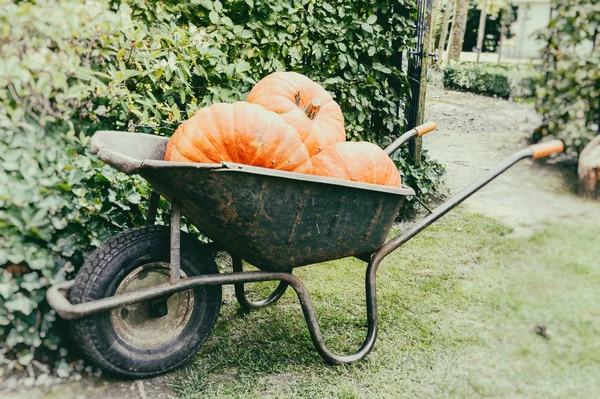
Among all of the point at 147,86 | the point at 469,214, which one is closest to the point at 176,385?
the point at 147,86

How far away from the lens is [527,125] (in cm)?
479

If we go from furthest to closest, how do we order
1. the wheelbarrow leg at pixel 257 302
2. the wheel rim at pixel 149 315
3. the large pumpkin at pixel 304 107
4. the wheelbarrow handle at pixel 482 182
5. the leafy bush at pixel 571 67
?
the leafy bush at pixel 571 67 < the wheelbarrow leg at pixel 257 302 < the large pumpkin at pixel 304 107 < the wheelbarrow handle at pixel 482 182 < the wheel rim at pixel 149 315

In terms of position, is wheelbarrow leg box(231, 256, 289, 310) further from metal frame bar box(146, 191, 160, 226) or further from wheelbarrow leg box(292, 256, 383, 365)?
metal frame bar box(146, 191, 160, 226)

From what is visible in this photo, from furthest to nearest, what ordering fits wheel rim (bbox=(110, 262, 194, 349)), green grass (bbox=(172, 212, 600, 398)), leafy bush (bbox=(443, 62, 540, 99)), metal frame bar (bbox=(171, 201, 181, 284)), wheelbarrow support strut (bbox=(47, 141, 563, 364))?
1. leafy bush (bbox=(443, 62, 540, 99))
2. green grass (bbox=(172, 212, 600, 398))
3. wheel rim (bbox=(110, 262, 194, 349))
4. metal frame bar (bbox=(171, 201, 181, 284))
5. wheelbarrow support strut (bbox=(47, 141, 563, 364))

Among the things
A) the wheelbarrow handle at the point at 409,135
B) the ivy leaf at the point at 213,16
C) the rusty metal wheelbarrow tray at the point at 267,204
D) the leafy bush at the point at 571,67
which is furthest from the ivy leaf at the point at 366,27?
the rusty metal wheelbarrow tray at the point at 267,204

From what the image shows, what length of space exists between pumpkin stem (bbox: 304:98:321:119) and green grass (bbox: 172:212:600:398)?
3.30ft

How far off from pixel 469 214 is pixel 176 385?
2.98m

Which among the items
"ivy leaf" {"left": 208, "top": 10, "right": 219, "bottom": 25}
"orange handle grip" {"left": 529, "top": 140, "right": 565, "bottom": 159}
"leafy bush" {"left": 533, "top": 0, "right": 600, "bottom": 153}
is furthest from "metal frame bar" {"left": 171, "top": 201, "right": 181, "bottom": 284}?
"leafy bush" {"left": 533, "top": 0, "right": 600, "bottom": 153}

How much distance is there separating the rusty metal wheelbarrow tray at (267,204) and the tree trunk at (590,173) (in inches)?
111

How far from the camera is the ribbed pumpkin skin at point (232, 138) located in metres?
1.87

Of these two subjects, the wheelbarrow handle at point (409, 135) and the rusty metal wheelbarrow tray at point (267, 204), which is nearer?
the rusty metal wheelbarrow tray at point (267, 204)

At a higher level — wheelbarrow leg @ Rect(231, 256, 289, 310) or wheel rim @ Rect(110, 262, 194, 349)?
wheel rim @ Rect(110, 262, 194, 349)

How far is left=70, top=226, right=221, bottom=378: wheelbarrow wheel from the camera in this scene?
5.91 ft

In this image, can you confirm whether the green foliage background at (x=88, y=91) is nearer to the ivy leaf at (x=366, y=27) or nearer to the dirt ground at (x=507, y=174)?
the ivy leaf at (x=366, y=27)
